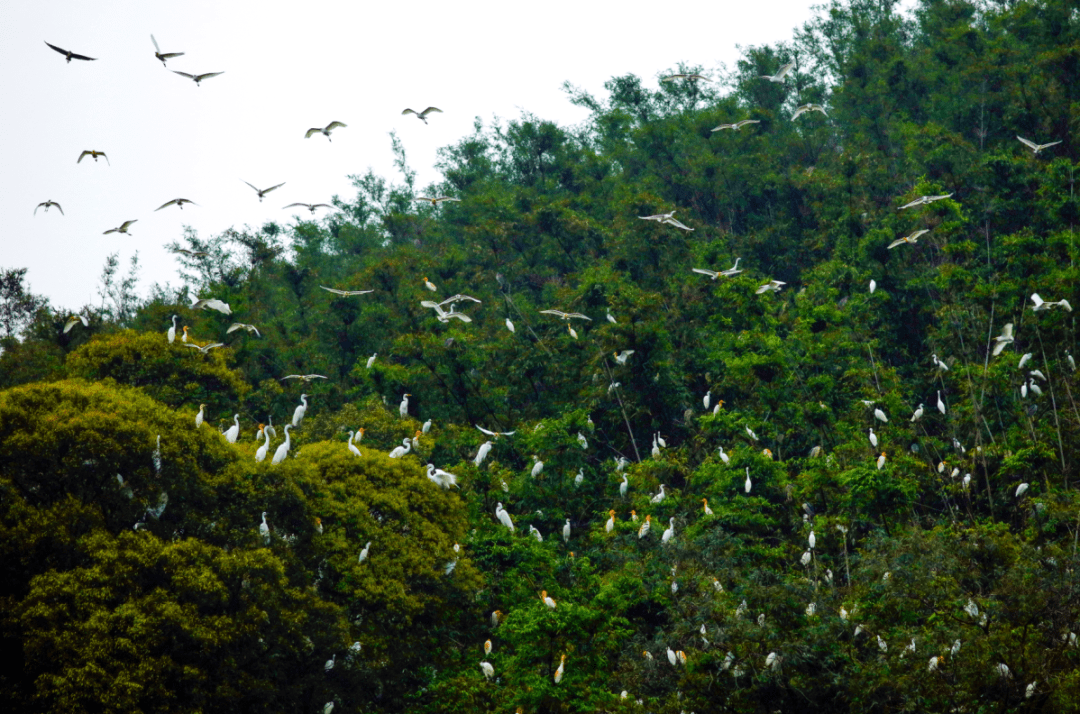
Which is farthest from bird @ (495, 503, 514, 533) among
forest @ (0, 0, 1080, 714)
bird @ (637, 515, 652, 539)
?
bird @ (637, 515, 652, 539)

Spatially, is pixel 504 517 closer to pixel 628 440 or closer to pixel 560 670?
pixel 560 670

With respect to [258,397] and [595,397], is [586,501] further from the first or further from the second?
[258,397]

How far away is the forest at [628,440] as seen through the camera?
15.8 meters

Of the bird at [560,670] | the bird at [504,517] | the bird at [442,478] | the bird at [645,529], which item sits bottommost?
the bird at [560,670]

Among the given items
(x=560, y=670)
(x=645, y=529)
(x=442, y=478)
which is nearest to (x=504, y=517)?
(x=442, y=478)

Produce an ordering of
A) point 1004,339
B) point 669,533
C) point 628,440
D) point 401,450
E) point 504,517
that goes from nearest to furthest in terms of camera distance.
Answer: point 669,533, point 504,517, point 401,450, point 1004,339, point 628,440

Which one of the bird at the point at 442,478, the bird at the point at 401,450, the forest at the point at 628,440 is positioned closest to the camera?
the forest at the point at 628,440

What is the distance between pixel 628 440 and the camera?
1130 inches

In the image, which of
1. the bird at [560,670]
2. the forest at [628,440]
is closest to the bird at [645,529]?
the forest at [628,440]

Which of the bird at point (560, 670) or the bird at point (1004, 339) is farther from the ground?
the bird at point (1004, 339)

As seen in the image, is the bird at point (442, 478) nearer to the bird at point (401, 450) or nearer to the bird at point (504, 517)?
the bird at point (401, 450)

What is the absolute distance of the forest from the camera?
1579 centimetres

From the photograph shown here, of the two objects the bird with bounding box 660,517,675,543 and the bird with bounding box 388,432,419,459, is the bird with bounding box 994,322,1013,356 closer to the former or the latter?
the bird with bounding box 660,517,675,543

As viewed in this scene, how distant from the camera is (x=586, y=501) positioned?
2527 cm
